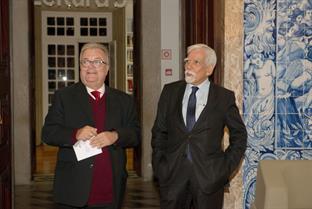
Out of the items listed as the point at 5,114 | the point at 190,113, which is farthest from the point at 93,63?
the point at 5,114

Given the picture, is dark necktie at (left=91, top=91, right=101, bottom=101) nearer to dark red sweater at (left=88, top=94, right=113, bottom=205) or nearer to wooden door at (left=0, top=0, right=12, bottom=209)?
dark red sweater at (left=88, top=94, right=113, bottom=205)

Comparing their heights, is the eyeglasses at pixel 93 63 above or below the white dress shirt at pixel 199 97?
above

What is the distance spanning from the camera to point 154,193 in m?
7.38

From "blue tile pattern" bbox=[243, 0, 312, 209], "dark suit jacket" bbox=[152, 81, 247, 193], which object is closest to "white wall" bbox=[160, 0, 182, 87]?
"blue tile pattern" bbox=[243, 0, 312, 209]

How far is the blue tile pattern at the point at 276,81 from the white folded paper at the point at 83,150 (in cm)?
211

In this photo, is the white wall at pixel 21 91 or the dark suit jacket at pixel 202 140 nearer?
the dark suit jacket at pixel 202 140

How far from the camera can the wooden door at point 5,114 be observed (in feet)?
15.0

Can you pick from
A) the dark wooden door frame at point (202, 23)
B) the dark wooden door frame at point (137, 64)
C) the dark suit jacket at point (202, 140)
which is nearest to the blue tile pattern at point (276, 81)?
the dark wooden door frame at point (202, 23)

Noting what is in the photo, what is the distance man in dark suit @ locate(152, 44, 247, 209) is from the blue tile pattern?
4.11 feet

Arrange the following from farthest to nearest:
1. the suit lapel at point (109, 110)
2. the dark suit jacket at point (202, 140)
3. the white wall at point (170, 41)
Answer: the white wall at point (170, 41)
the dark suit jacket at point (202, 140)
the suit lapel at point (109, 110)

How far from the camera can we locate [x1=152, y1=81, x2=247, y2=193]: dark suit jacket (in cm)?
344

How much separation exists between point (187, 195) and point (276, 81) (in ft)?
5.67

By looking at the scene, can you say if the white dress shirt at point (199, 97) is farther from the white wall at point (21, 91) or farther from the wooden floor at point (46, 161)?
the wooden floor at point (46, 161)

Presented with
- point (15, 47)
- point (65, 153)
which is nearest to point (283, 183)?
point (65, 153)
